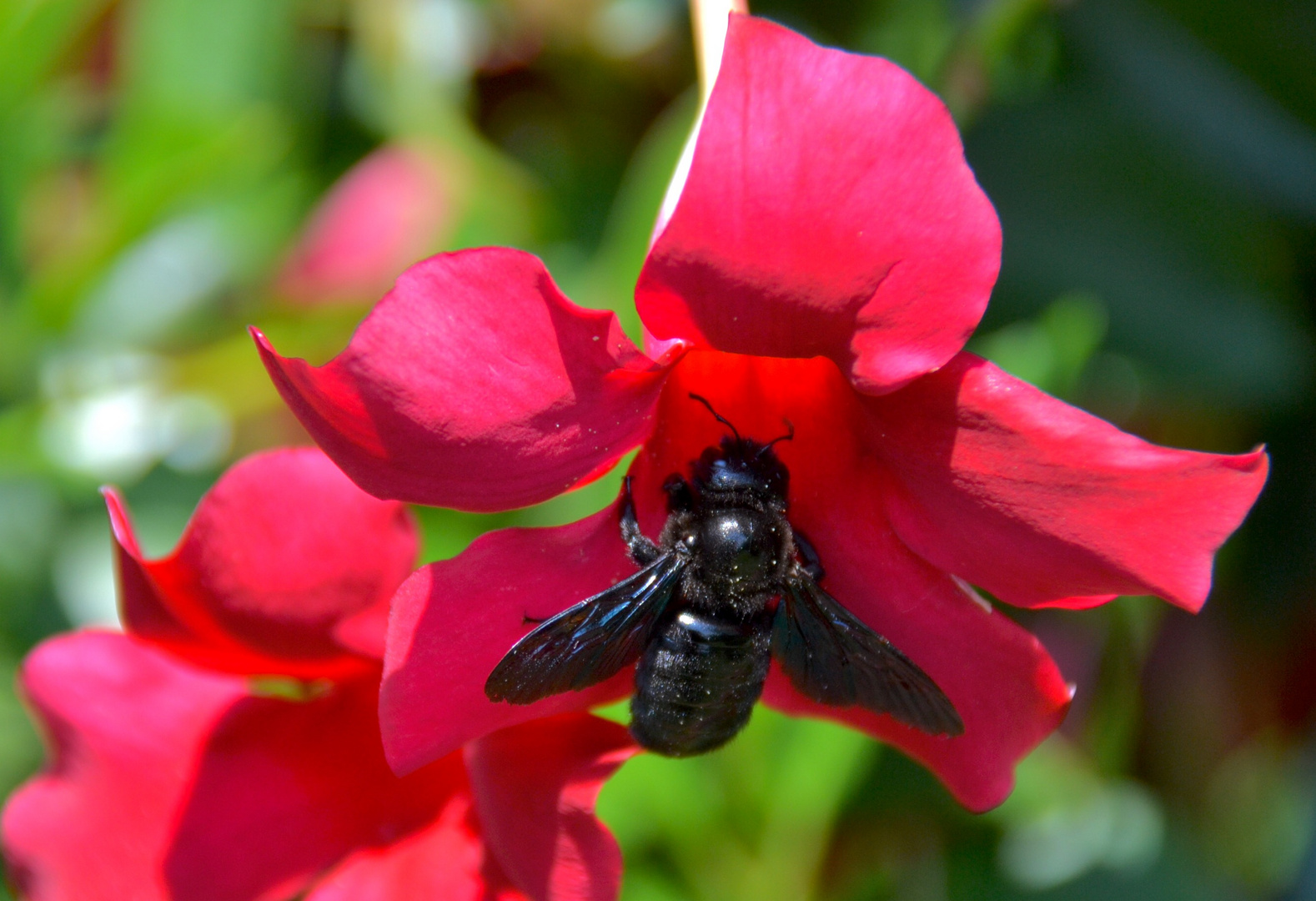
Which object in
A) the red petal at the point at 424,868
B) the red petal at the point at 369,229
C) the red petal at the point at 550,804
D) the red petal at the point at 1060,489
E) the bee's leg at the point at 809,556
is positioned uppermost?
the red petal at the point at 1060,489

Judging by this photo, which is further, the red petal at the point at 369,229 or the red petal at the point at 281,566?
the red petal at the point at 369,229

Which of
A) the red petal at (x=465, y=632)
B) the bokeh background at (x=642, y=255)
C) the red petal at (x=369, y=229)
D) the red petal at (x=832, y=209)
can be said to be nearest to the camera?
the red petal at (x=832, y=209)

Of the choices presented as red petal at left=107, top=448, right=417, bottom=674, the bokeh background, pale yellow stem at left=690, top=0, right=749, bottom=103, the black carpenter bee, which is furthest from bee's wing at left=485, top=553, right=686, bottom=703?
the bokeh background

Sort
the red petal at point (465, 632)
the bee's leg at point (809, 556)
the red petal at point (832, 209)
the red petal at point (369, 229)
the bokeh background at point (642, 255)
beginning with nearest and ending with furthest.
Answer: the red petal at point (832, 209)
the red petal at point (465, 632)
the bee's leg at point (809, 556)
the bokeh background at point (642, 255)
the red petal at point (369, 229)

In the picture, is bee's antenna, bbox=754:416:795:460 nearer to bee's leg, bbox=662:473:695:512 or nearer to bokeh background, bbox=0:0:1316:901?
bee's leg, bbox=662:473:695:512

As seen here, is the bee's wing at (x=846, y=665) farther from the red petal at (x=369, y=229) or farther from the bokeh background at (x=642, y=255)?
the red petal at (x=369, y=229)

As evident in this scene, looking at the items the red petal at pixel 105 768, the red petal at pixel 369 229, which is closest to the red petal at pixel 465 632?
the red petal at pixel 105 768

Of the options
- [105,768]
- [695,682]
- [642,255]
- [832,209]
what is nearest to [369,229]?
[642,255]

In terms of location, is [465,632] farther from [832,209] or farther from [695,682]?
[832,209]
